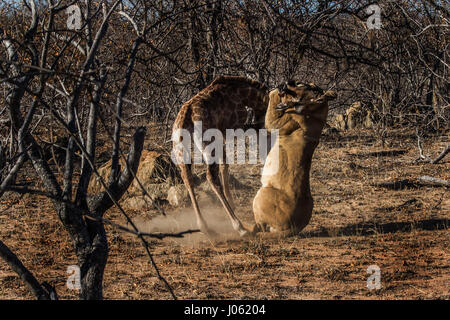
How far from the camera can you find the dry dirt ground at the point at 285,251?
4883mm

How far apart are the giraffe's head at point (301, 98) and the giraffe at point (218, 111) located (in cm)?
92

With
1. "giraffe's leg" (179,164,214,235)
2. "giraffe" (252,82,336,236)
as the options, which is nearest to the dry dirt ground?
"giraffe's leg" (179,164,214,235)

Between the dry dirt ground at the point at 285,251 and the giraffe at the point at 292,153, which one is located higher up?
the giraffe at the point at 292,153

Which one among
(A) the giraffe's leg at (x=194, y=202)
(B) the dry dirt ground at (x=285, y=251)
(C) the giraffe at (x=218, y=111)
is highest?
(C) the giraffe at (x=218, y=111)

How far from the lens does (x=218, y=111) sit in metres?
6.75

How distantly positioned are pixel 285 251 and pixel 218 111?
2.15 meters

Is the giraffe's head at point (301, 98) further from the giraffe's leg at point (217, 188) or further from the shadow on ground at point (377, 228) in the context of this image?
the shadow on ground at point (377, 228)

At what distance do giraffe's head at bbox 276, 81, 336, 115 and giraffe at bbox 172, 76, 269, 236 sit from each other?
92 centimetres

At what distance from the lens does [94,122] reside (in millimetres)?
4008

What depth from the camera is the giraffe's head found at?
18.9 feet

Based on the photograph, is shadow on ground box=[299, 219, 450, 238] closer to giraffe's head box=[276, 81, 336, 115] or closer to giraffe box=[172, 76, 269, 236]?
giraffe box=[172, 76, 269, 236]

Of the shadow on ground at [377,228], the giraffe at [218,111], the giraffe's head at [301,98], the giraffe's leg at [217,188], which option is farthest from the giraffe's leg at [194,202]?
the giraffe's head at [301,98]

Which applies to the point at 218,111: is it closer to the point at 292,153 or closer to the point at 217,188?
Result: the point at 217,188
